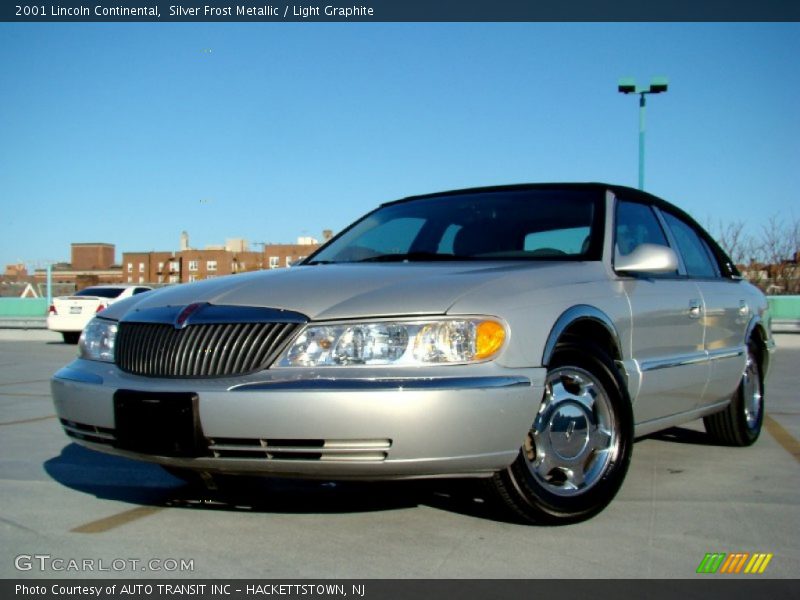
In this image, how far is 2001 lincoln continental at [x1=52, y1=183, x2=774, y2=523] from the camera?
11.1 feet

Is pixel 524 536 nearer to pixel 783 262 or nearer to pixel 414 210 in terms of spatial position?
pixel 414 210

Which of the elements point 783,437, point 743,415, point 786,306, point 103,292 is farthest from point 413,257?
point 786,306

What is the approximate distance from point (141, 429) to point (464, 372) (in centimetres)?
131

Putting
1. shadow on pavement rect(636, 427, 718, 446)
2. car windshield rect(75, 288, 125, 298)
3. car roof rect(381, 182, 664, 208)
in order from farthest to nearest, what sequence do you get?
car windshield rect(75, 288, 125, 298) < shadow on pavement rect(636, 427, 718, 446) < car roof rect(381, 182, 664, 208)

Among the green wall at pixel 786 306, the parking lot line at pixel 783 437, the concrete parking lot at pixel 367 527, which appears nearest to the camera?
the concrete parking lot at pixel 367 527

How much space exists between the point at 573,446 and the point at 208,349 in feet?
5.32

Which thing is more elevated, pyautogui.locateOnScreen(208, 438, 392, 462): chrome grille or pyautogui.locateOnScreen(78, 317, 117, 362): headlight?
pyautogui.locateOnScreen(78, 317, 117, 362): headlight

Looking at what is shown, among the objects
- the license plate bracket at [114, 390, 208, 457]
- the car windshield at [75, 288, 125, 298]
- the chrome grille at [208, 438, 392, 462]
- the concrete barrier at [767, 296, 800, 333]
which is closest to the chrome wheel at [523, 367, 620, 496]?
the chrome grille at [208, 438, 392, 462]

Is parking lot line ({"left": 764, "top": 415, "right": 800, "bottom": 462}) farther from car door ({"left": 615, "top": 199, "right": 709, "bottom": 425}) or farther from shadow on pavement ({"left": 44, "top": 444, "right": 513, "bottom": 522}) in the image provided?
shadow on pavement ({"left": 44, "top": 444, "right": 513, "bottom": 522})

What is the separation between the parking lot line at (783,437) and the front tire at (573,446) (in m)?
2.04

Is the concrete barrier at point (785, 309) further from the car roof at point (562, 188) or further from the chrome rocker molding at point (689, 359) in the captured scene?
the car roof at point (562, 188)

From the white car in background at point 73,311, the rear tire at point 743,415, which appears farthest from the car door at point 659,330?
the white car in background at point 73,311

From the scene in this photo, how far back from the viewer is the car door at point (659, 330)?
15.1 feet

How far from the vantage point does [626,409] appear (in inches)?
163
